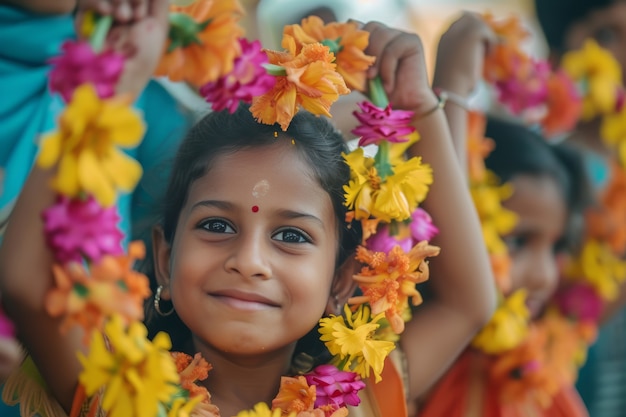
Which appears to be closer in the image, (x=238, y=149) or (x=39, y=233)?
(x=39, y=233)

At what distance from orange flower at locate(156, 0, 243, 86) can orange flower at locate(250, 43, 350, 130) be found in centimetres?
6

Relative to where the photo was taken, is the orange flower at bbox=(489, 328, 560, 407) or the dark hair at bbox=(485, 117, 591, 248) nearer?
the orange flower at bbox=(489, 328, 560, 407)

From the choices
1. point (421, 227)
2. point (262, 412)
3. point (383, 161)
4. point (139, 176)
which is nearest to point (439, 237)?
point (421, 227)

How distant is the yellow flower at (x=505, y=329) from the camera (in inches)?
66.1

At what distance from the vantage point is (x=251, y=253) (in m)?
1.05

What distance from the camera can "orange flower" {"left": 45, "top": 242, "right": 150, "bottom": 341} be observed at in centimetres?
96

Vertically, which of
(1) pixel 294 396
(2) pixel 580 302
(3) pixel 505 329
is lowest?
(2) pixel 580 302

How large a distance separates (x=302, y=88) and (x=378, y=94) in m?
0.19

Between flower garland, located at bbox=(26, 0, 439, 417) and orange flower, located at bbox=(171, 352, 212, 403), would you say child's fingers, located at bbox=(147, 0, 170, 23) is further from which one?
orange flower, located at bbox=(171, 352, 212, 403)

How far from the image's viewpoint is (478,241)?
4.53ft

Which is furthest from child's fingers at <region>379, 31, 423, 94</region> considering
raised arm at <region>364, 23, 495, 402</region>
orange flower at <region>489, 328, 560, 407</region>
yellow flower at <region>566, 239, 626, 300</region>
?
yellow flower at <region>566, 239, 626, 300</region>

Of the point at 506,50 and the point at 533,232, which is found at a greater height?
the point at 506,50

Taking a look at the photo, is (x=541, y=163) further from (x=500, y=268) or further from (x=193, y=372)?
(x=193, y=372)

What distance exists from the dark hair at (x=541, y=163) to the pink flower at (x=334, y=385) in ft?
2.70
